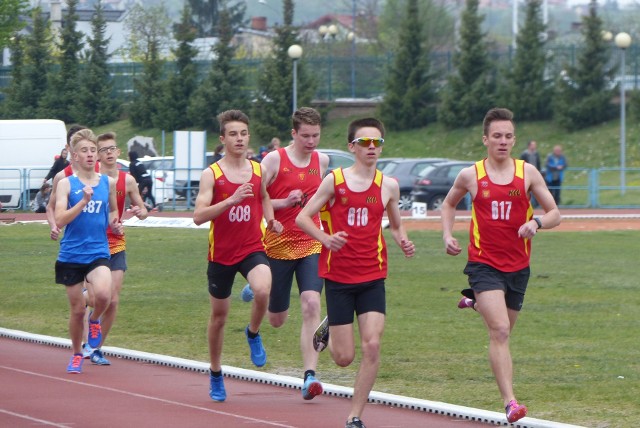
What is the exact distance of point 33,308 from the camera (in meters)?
16.0

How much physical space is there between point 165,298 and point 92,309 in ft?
17.4

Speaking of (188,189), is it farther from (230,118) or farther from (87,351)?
(230,118)

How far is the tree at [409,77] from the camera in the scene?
5594 centimetres

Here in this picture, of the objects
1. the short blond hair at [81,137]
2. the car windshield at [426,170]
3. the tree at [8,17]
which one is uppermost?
the tree at [8,17]

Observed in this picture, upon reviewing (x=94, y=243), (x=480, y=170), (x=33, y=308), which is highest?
(x=480, y=170)

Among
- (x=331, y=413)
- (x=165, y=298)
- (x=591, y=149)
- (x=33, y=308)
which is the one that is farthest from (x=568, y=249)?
(x=591, y=149)

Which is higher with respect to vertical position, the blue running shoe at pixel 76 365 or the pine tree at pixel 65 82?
the pine tree at pixel 65 82

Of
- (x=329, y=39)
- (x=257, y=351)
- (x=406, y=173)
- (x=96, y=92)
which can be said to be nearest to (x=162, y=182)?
(x=406, y=173)

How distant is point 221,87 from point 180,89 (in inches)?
93.5

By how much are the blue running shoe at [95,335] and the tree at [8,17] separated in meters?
32.8

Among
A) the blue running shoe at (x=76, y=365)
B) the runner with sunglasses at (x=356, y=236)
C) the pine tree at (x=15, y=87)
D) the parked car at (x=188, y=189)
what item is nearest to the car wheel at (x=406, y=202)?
the parked car at (x=188, y=189)

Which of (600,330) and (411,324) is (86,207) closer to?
(411,324)

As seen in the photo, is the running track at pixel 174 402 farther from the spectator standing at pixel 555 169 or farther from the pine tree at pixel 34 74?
the pine tree at pixel 34 74

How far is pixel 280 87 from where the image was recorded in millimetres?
56062
